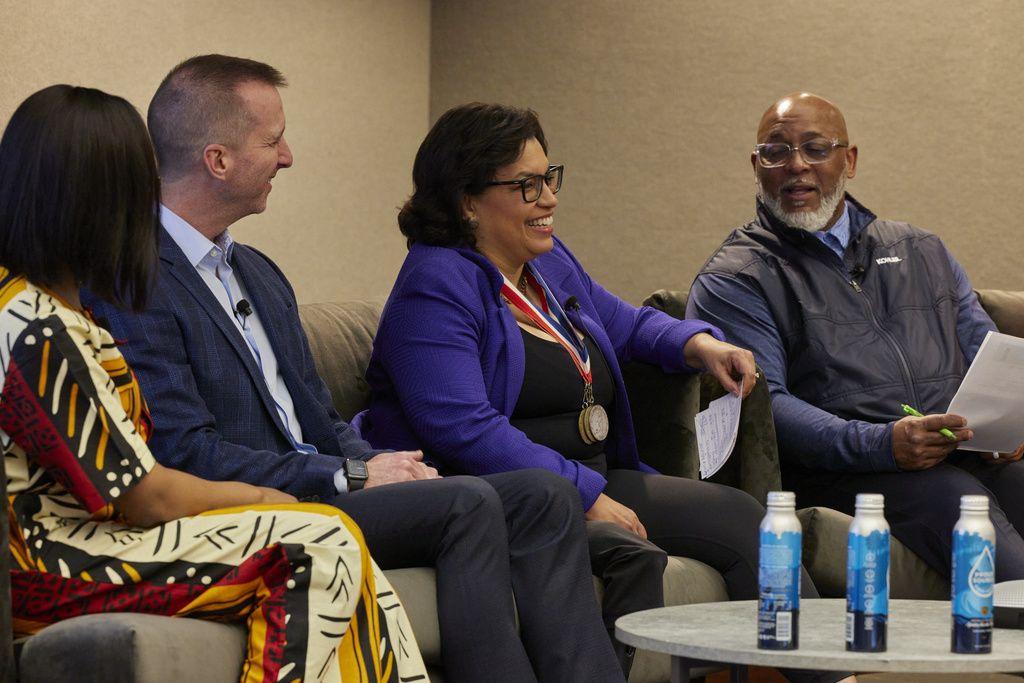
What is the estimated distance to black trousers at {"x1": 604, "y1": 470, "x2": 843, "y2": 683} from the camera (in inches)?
105

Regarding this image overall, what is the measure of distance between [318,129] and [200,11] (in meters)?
0.74

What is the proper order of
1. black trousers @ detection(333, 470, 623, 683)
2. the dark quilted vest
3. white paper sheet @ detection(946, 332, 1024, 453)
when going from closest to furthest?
black trousers @ detection(333, 470, 623, 683) → white paper sheet @ detection(946, 332, 1024, 453) → the dark quilted vest

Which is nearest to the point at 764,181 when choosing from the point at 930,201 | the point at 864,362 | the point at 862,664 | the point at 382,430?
the point at 864,362

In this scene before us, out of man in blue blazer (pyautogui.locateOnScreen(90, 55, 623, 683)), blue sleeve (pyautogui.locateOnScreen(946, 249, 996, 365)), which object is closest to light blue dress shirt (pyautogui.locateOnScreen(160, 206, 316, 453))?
man in blue blazer (pyautogui.locateOnScreen(90, 55, 623, 683))

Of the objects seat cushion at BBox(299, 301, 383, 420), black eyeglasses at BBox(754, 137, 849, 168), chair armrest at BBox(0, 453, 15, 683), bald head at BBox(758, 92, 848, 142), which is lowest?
chair armrest at BBox(0, 453, 15, 683)

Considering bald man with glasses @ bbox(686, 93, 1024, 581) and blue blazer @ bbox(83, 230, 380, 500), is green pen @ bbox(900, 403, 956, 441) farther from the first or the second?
blue blazer @ bbox(83, 230, 380, 500)

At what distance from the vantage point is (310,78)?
17.6 ft

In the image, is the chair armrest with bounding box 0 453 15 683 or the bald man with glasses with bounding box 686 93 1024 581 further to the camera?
the bald man with glasses with bounding box 686 93 1024 581

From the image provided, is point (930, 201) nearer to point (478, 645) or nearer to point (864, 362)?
point (864, 362)

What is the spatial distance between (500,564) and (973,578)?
29.0 inches

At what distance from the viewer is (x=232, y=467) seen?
2174 millimetres

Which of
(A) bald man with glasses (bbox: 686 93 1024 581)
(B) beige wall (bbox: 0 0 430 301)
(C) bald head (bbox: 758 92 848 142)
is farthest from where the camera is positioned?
(B) beige wall (bbox: 0 0 430 301)

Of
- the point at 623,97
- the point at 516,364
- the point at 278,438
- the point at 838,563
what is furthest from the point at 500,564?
the point at 623,97

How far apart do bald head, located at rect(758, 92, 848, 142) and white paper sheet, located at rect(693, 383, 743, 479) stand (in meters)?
0.95
